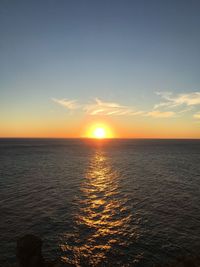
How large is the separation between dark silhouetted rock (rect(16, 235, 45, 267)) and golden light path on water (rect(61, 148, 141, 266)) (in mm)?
3637

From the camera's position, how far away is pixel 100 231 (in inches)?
1053

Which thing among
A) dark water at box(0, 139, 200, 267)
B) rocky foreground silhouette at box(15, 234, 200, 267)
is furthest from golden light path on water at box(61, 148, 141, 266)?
rocky foreground silhouette at box(15, 234, 200, 267)

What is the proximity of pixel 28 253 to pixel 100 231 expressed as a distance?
10816mm

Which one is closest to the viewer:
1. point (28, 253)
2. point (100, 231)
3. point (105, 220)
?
point (28, 253)

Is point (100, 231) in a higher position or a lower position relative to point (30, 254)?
lower

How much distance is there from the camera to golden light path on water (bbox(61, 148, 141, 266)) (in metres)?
21.5

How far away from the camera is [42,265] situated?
18.6 metres

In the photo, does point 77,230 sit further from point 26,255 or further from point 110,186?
point 110,186

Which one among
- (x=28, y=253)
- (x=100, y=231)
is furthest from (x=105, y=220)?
(x=28, y=253)

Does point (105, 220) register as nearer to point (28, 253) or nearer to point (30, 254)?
point (30, 254)

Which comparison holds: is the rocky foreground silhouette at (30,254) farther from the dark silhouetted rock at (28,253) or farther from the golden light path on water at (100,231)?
the golden light path on water at (100,231)

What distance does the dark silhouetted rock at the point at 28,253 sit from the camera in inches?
706

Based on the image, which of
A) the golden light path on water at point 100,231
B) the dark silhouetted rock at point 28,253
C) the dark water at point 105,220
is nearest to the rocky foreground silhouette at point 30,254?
the dark silhouetted rock at point 28,253

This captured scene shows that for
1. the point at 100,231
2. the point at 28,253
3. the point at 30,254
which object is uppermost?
the point at 28,253
